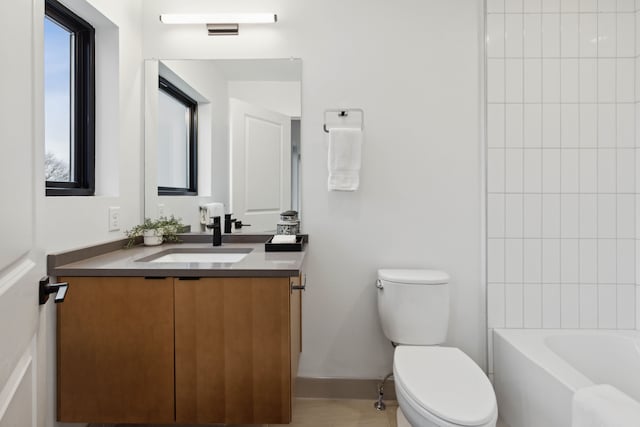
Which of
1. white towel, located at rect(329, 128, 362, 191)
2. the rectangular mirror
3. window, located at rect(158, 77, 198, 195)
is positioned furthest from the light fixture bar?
white towel, located at rect(329, 128, 362, 191)

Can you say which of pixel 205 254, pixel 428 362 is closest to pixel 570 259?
pixel 428 362

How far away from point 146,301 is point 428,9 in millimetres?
1940

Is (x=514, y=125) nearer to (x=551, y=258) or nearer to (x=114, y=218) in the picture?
(x=551, y=258)

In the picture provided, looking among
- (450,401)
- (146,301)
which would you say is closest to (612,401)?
(450,401)

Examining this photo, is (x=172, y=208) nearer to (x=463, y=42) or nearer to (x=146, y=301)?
(x=146, y=301)

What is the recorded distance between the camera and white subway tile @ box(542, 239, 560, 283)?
1.98 meters

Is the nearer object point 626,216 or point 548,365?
point 548,365

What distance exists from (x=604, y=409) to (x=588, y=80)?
164cm

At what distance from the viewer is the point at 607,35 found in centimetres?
196

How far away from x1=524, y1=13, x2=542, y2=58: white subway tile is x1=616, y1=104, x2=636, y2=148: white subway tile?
503 mm

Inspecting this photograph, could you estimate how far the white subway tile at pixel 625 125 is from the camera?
1949 mm

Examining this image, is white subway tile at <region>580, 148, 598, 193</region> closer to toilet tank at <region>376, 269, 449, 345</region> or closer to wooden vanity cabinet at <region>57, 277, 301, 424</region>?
toilet tank at <region>376, 269, 449, 345</region>

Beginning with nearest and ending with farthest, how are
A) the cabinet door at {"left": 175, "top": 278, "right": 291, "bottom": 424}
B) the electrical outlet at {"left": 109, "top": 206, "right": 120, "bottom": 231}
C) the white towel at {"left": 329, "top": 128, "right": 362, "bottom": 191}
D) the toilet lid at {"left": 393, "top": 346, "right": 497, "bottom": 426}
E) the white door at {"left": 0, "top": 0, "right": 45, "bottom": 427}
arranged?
the white door at {"left": 0, "top": 0, "right": 45, "bottom": 427} → the toilet lid at {"left": 393, "top": 346, "right": 497, "bottom": 426} → the cabinet door at {"left": 175, "top": 278, "right": 291, "bottom": 424} → the electrical outlet at {"left": 109, "top": 206, "right": 120, "bottom": 231} → the white towel at {"left": 329, "top": 128, "right": 362, "bottom": 191}

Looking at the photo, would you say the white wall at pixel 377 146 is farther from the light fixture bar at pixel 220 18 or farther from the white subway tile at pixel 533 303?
the white subway tile at pixel 533 303
